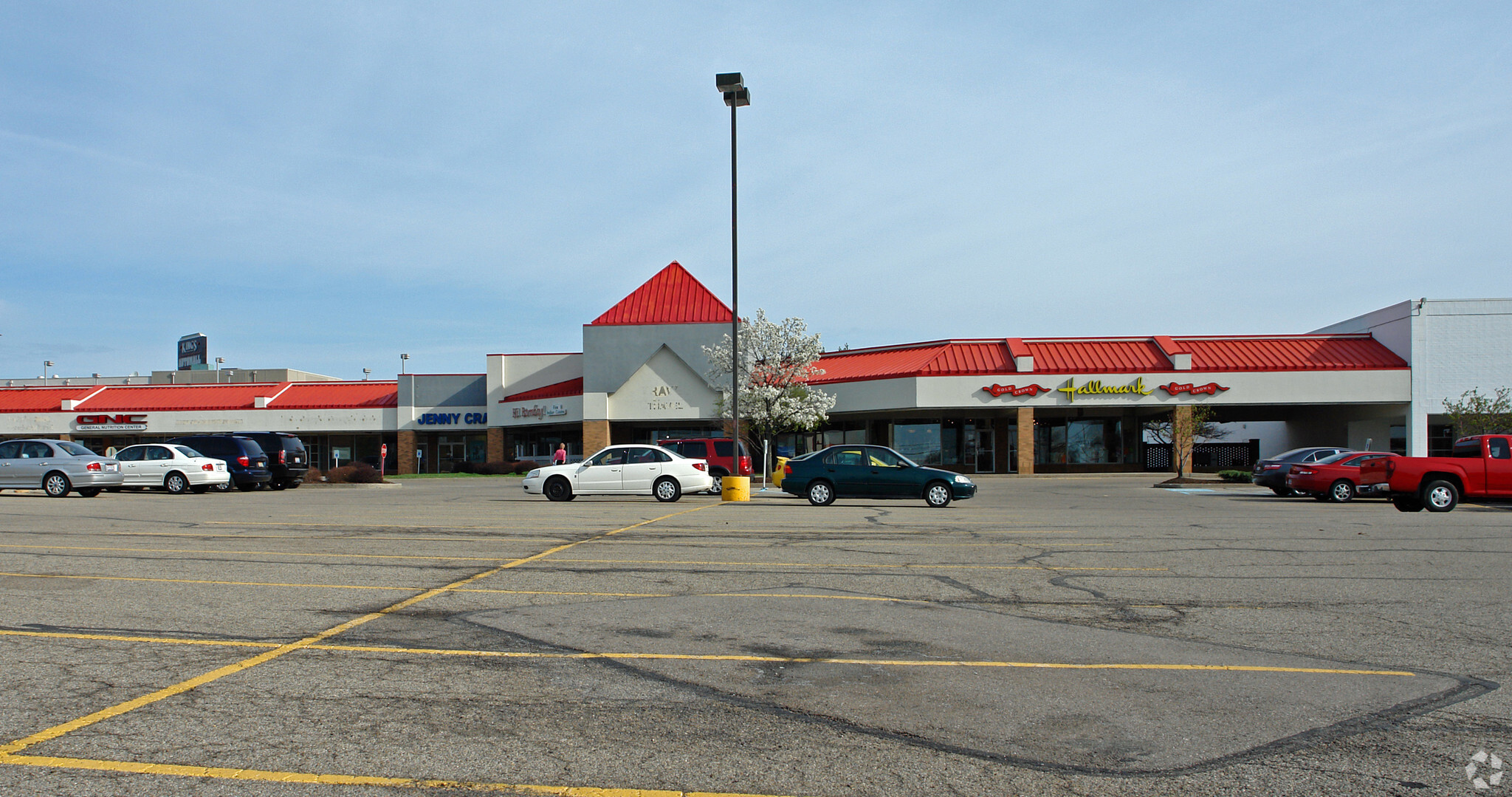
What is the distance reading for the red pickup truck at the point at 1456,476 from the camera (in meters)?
19.3

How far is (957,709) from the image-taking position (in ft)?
16.4

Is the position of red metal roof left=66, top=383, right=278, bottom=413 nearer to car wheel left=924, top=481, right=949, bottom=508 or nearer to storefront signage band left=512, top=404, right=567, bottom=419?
storefront signage band left=512, top=404, right=567, bottom=419

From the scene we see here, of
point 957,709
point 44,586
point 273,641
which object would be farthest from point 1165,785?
point 44,586

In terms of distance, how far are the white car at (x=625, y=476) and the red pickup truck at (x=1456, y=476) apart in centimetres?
1526

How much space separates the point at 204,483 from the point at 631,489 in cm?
1306

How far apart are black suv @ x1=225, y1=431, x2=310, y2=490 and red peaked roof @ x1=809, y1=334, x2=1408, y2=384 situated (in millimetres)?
24738

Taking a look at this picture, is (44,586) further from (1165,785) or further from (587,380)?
(587,380)

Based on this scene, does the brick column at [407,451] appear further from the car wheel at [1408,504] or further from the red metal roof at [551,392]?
the car wheel at [1408,504]

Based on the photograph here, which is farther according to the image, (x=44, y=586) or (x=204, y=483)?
(x=204, y=483)

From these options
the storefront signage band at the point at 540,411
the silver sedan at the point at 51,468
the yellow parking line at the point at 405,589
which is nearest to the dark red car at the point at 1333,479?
the yellow parking line at the point at 405,589

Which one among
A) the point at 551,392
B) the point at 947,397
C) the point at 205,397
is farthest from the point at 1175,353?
the point at 205,397

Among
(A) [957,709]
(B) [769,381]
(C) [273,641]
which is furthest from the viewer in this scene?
(B) [769,381]

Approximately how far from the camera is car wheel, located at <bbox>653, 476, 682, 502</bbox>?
22.2 metres

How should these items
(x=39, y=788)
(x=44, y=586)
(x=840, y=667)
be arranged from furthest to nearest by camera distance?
1. (x=44, y=586)
2. (x=840, y=667)
3. (x=39, y=788)
